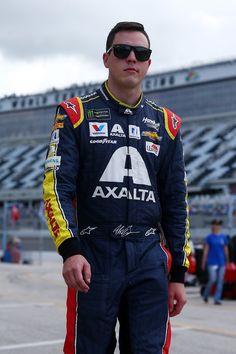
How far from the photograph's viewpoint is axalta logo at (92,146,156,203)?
2920 mm

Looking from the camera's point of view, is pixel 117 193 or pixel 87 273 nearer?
pixel 87 273

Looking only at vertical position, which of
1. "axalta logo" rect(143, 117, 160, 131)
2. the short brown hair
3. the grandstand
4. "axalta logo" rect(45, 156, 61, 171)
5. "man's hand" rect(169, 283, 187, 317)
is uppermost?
the grandstand

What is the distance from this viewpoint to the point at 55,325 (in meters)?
7.68

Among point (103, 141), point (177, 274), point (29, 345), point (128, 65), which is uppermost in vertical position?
point (128, 65)

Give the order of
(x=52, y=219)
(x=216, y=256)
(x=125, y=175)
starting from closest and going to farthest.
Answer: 1. (x=52, y=219)
2. (x=125, y=175)
3. (x=216, y=256)

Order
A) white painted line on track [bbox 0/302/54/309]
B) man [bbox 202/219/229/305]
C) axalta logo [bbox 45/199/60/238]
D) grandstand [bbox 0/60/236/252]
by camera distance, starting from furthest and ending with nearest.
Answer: grandstand [bbox 0/60/236/252] → man [bbox 202/219/229/305] → white painted line on track [bbox 0/302/54/309] → axalta logo [bbox 45/199/60/238]

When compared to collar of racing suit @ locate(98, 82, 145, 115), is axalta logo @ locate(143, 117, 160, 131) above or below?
below

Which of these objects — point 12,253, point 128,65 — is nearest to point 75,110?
point 128,65

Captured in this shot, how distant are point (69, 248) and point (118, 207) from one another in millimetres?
303

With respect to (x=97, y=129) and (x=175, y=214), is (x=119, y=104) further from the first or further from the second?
(x=175, y=214)

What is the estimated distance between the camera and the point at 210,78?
2414 inches

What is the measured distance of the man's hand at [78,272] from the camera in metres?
2.70

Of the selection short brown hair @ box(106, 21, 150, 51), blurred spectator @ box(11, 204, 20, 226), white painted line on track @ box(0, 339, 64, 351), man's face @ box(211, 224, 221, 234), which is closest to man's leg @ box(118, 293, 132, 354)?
short brown hair @ box(106, 21, 150, 51)

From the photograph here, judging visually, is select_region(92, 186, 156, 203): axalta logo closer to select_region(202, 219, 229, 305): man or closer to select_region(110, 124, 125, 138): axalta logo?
select_region(110, 124, 125, 138): axalta logo
